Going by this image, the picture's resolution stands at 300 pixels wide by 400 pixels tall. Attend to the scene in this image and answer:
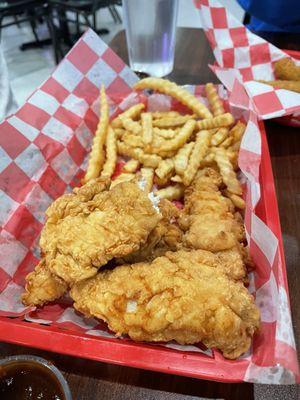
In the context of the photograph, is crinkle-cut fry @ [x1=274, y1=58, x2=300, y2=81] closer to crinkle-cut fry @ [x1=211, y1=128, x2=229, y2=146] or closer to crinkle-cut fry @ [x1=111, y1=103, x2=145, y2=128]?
crinkle-cut fry @ [x1=211, y1=128, x2=229, y2=146]

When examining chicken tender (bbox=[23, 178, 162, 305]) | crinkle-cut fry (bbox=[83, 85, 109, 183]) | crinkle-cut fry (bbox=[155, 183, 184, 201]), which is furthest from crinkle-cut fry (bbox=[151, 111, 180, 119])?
chicken tender (bbox=[23, 178, 162, 305])

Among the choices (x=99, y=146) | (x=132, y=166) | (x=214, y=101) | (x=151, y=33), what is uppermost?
(x=151, y=33)

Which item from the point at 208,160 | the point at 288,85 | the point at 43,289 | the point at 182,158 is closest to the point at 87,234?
the point at 43,289

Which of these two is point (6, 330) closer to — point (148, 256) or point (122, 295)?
point (122, 295)

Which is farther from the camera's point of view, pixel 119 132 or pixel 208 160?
pixel 119 132

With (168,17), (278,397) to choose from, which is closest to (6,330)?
(278,397)

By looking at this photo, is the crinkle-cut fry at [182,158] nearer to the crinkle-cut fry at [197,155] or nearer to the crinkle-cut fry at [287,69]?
the crinkle-cut fry at [197,155]

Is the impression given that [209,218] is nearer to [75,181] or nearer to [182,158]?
[182,158]
